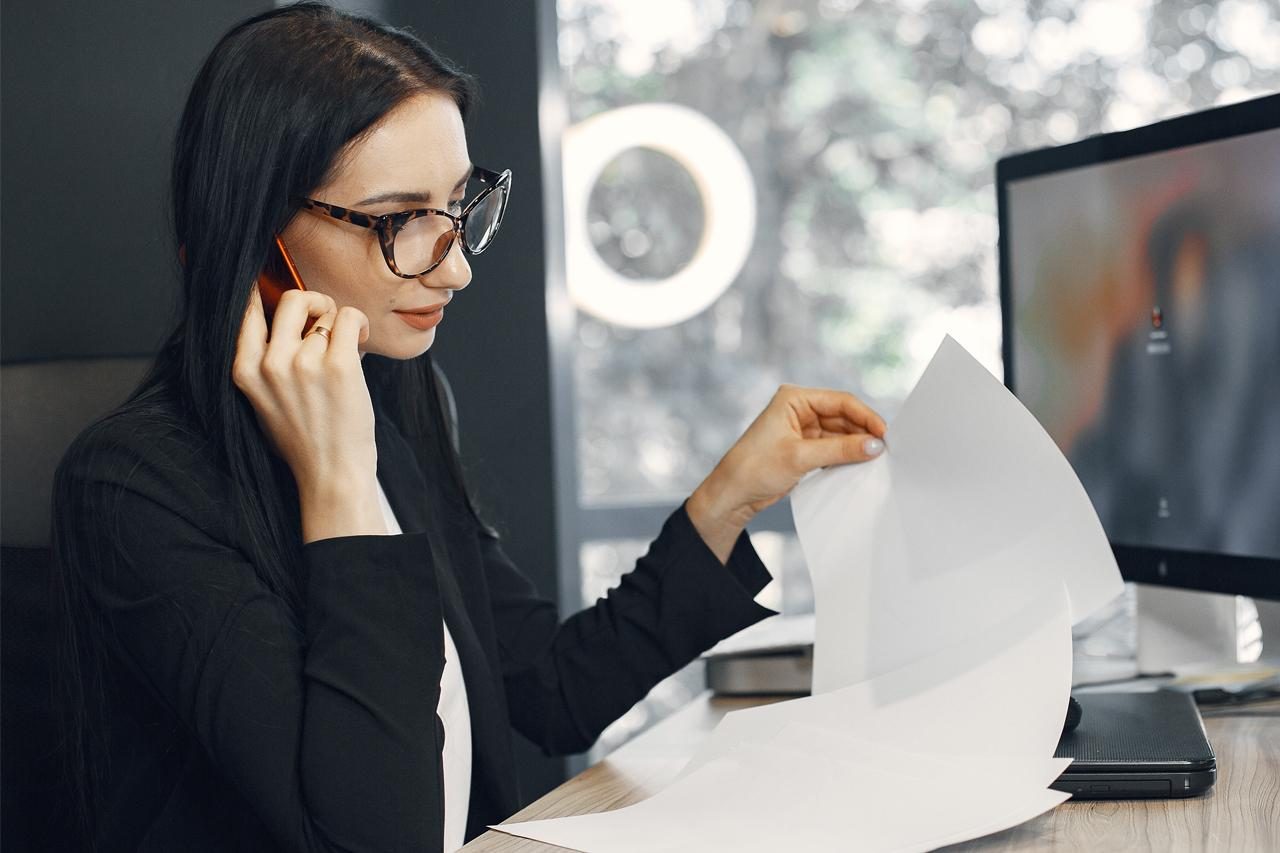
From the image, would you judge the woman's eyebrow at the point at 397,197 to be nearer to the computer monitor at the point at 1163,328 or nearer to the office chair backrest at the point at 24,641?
the office chair backrest at the point at 24,641

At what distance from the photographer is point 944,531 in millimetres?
938

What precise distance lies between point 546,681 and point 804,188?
2.30 m

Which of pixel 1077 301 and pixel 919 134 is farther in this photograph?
pixel 919 134

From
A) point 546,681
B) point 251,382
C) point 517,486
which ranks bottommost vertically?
point 546,681

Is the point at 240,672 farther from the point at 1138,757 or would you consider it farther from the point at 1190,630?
the point at 1190,630

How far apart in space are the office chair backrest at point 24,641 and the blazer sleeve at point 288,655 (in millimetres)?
167

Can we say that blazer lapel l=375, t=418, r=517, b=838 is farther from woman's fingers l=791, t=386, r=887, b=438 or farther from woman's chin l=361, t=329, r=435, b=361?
woman's fingers l=791, t=386, r=887, b=438

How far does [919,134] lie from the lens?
3.21 metres

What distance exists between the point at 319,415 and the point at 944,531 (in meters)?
0.47

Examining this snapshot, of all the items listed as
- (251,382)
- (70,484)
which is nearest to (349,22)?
(251,382)

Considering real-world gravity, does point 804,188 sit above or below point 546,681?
above

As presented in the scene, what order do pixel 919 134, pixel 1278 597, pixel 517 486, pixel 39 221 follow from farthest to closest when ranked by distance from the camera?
pixel 919 134
pixel 517 486
pixel 39 221
pixel 1278 597

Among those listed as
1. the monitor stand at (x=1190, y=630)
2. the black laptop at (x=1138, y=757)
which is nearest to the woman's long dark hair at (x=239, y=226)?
the black laptop at (x=1138, y=757)

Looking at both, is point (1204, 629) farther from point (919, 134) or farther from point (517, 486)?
point (919, 134)
